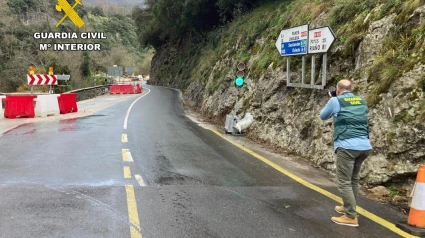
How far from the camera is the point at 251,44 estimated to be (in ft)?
60.4

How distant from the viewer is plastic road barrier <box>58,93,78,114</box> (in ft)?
61.5

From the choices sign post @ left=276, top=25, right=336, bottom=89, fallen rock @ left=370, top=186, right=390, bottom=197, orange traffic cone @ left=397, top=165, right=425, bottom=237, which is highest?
sign post @ left=276, top=25, right=336, bottom=89

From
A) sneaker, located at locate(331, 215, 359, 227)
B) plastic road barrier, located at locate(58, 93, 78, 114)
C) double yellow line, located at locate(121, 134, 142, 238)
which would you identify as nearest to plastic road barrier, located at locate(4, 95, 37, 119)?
plastic road barrier, located at locate(58, 93, 78, 114)

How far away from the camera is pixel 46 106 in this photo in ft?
57.6

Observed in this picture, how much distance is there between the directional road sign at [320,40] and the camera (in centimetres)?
950

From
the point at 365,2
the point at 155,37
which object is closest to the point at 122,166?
the point at 365,2

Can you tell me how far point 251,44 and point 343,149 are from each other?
1364cm

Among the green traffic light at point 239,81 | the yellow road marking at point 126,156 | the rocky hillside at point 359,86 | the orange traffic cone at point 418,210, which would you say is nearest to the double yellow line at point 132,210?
the yellow road marking at point 126,156

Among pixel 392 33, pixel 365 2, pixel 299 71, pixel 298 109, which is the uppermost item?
pixel 365 2

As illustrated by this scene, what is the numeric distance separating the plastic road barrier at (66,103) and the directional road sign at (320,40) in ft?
42.1

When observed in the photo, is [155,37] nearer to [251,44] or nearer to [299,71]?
[251,44]

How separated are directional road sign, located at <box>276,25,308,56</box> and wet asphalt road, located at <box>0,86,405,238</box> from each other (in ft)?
10.9

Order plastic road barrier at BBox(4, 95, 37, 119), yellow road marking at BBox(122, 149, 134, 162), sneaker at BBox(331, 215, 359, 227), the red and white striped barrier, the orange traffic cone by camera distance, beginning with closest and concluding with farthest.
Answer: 1. the orange traffic cone
2. sneaker at BBox(331, 215, 359, 227)
3. yellow road marking at BBox(122, 149, 134, 162)
4. plastic road barrier at BBox(4, 95, 37, 119)
5. the red and white striped barrier

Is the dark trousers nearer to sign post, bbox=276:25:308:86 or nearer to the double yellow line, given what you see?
the double yellow line
